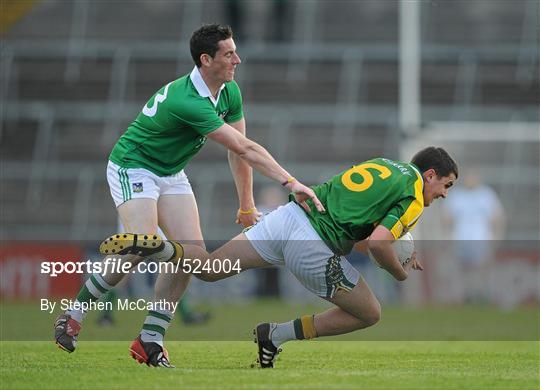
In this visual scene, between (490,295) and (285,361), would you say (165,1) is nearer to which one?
(490,295)

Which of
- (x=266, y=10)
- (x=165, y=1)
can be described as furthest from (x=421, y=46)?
(x=165, y=1)

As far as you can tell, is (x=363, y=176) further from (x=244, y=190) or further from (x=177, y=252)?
(x=177, y=252)

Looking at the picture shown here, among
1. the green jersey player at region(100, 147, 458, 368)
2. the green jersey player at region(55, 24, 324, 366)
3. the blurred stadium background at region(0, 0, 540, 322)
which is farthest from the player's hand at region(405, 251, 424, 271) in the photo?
the blurred stadium background at region(0, 0, 540, 322)

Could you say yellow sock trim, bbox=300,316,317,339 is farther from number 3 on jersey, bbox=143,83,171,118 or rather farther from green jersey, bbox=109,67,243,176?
number 3 on jersey, bbox=143,83,171,118

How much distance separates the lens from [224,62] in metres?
8.19

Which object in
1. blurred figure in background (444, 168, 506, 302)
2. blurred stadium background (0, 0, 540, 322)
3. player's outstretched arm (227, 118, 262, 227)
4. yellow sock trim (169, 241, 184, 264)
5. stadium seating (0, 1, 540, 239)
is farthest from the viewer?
stadium seating (0, 1, 540, 239)

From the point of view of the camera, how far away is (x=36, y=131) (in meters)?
21.9

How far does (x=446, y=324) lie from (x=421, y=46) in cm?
1051

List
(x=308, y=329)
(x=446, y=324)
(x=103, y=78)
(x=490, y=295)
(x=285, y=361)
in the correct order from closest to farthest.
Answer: (x=308, y=329) < (x=285, y=361) < (x=446, y=324) < (x=490, y=295) < (x=103, y=78)

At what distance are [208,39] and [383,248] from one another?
1955 mm

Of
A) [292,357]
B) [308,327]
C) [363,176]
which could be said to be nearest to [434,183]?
[363,176]

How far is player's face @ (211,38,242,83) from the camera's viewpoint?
8.17m

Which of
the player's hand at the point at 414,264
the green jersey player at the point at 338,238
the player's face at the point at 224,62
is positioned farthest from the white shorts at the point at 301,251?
the player's face at the point at 224,62

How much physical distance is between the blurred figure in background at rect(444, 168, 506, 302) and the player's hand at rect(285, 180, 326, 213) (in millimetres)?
11245
